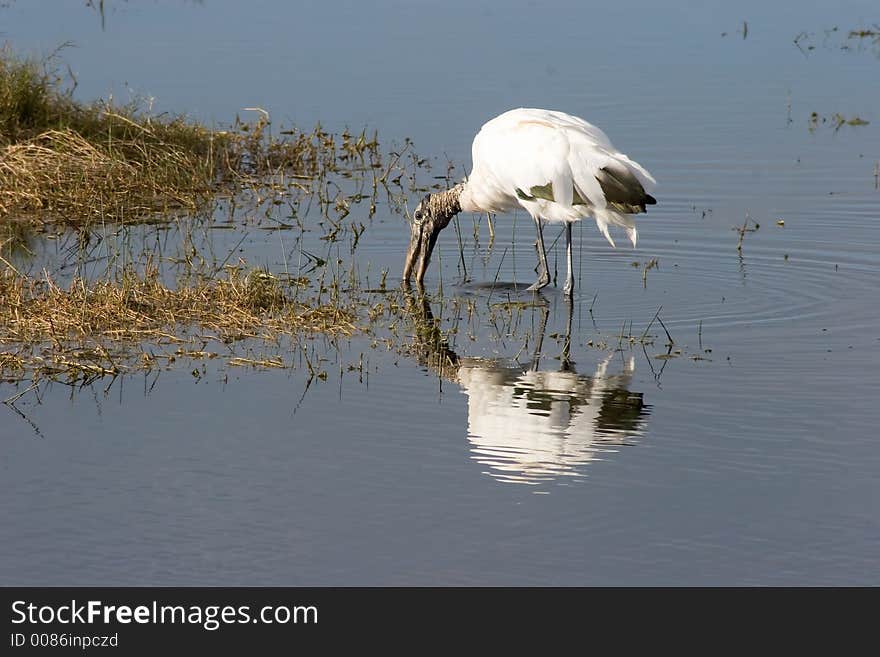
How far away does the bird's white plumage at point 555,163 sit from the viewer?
10.0 metres

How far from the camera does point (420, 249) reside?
A: 11.1 meters

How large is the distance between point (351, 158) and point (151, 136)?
Result: 5.92ft

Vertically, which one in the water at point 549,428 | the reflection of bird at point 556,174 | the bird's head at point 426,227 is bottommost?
the water at point 549,428

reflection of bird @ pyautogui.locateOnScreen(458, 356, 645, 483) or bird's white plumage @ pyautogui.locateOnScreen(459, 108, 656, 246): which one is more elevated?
bird's white plumage @ pyautogui.locateOnScreen(459, 108, 656, 246)

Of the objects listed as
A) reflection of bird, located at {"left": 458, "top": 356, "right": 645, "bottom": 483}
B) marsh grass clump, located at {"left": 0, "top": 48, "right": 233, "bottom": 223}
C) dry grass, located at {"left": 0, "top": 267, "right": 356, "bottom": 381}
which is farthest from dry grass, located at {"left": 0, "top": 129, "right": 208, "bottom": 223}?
reflection of bird, located at {"left": 458, "top": 356, "right": 645, "bottom": 483}

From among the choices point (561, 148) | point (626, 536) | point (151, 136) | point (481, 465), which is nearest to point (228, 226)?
point (151, 136)

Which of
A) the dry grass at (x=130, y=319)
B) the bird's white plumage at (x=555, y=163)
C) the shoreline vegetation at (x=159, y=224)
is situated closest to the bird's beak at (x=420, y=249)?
the shoreline vegetation at (x=159, y=224)

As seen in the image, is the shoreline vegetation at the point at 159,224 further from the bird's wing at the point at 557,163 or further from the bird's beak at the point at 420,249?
the bird's wing at the point at 557,163

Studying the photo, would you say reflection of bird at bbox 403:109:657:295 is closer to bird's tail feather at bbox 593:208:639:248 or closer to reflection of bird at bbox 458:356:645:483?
bird's tail feather at bbox 593:208:639:248

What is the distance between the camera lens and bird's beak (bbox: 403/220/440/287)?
1090 centimetres

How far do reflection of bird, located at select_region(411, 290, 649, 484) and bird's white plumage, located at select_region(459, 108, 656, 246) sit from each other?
1.27 m

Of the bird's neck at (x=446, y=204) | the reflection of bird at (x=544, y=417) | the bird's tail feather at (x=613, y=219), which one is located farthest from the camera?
the bird's neck at (x=446, y=204)

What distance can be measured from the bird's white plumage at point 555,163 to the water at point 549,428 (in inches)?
22.0

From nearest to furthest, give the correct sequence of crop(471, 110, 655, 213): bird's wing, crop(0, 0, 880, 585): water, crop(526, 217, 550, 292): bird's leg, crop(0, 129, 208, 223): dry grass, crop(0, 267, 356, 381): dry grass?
1. crop(0, 0, 880, 585): water
2. crop(0, 267, 356, 381): dry grass
3. crop(471, 110, 655, 213): bird's wing
4. crop(526, 217, 550, 292): bird's leg
5. crop(0, 129, 208, 223): dry grass
